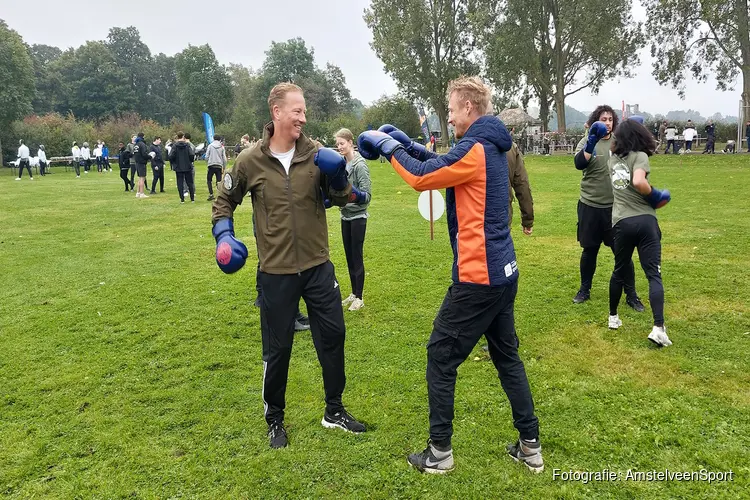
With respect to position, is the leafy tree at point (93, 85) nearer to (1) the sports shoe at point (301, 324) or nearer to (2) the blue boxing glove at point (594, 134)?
(1) the sports shoe at point (301, 324)

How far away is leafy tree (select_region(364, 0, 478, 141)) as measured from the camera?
1449 inches

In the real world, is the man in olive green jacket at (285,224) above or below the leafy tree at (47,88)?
below

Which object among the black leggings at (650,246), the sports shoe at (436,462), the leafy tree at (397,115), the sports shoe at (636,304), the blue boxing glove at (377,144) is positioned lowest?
the sports shoe at (436,462)

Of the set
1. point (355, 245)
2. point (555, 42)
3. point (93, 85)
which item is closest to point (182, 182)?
point (355, 245)

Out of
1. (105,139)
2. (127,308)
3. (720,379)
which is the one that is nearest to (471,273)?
(720,379)

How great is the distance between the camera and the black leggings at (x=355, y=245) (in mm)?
5777

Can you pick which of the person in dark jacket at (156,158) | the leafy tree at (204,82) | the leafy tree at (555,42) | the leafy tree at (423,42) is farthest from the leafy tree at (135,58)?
the person in dark jacket at (156,158)

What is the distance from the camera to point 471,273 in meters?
2.99

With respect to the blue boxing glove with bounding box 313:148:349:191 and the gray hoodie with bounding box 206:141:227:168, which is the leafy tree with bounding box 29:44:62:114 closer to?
the gray hoodie with bounding box 206:141:227:168

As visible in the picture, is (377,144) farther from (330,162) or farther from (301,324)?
(301,324)

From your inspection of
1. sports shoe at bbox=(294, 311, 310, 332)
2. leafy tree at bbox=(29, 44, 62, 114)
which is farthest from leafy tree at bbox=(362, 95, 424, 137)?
leafy tree at bbox=(29, 44, 62, 114)

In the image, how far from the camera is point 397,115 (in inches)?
1816

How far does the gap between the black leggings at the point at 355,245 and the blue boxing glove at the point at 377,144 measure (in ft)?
8.31

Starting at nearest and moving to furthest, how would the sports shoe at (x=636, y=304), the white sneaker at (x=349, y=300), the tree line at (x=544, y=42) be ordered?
the sports shoe at (x=636, y=304)
the white sneaker at (x=349, y=300)
the tree line at (x=544, y=42)
